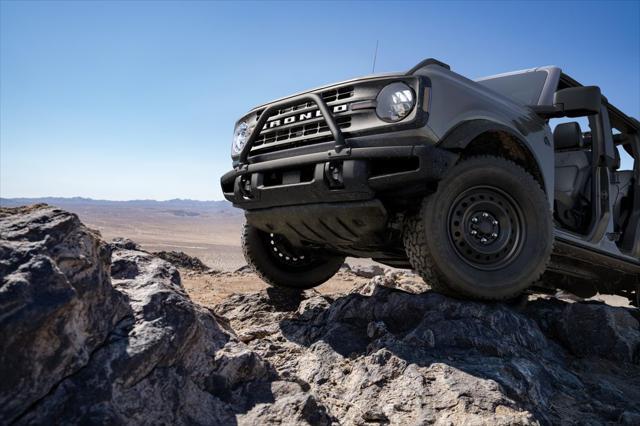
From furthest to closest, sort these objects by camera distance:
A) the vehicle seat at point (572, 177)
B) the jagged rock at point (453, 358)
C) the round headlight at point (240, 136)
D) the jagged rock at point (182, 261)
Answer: the jagged rock at point (182, 261)
the vehicle seat at point (572, 177)
the round headlight at point (240, 136)
the jagged rock at point (453, 358)

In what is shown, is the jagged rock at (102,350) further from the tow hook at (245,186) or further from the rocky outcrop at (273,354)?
the tow hook at (245,186)

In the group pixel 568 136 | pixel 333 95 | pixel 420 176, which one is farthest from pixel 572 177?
pixel 333 95

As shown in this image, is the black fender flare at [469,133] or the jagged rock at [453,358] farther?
the black fender flare at [469,133]

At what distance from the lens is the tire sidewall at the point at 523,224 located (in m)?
2.89

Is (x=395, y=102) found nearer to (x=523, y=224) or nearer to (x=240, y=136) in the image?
(x=523, y=224)

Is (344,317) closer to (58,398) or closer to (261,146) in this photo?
(261,146)

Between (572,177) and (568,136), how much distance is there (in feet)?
1.39

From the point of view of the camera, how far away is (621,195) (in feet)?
15.5

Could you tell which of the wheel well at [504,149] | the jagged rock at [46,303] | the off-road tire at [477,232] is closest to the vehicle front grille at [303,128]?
the off-road tire at [477,232]

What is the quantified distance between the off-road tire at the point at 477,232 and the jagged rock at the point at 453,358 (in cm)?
21

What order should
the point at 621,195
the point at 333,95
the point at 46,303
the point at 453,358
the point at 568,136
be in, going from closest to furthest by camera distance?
the point at 46,303, the point at 453,358, the point at 333,95, the point at 568,136, the point at 621,195

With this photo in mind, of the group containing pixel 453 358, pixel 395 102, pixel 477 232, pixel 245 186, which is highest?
pixel 395 102

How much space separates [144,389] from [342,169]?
5.46 feet

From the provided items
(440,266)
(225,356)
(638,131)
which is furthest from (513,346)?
(638,131)
